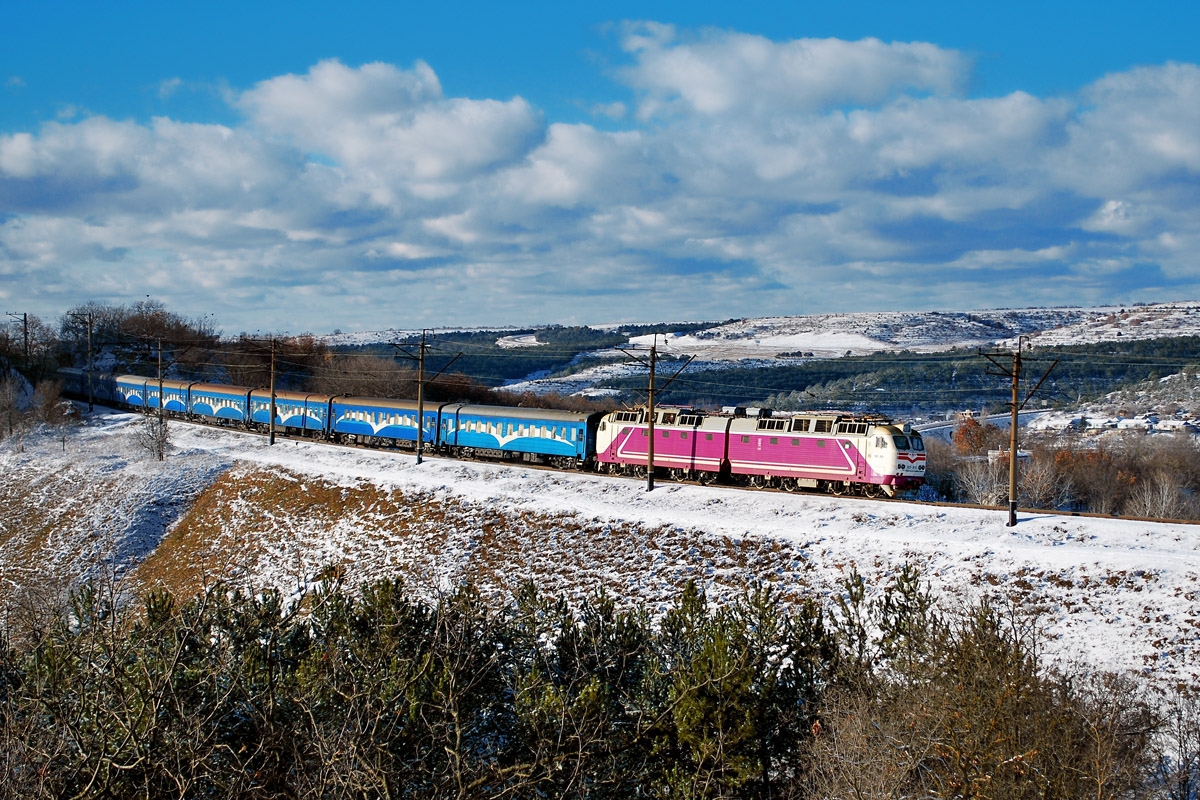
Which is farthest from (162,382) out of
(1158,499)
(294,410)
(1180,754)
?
(1158,499)

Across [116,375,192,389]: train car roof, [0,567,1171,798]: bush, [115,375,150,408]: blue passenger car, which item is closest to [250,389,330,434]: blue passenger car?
[116,375,192,389]: train car roof

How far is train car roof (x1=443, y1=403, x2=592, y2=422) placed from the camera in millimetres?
43075

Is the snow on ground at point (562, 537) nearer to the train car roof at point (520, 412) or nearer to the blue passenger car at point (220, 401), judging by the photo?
the train car roof at point (520, 412)

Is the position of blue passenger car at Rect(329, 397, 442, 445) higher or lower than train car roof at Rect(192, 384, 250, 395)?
lower

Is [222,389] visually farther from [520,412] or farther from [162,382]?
[520,412]

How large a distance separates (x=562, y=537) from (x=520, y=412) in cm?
1366

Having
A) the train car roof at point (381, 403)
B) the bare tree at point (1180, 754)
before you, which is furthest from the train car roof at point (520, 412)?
the bare tree at point (1180, 754)

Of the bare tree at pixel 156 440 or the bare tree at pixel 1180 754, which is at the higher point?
the bare tree at pixel 156 440

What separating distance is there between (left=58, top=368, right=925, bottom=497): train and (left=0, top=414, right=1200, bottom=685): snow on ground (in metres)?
2.54

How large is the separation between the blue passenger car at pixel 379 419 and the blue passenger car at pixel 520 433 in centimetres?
129

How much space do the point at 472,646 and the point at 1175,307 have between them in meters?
218

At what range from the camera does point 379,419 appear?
175ft

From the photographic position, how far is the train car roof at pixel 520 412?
141 ft

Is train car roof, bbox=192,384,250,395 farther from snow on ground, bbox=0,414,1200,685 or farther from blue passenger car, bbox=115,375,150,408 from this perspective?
snow on ground, bbox=0,414,1200,685
